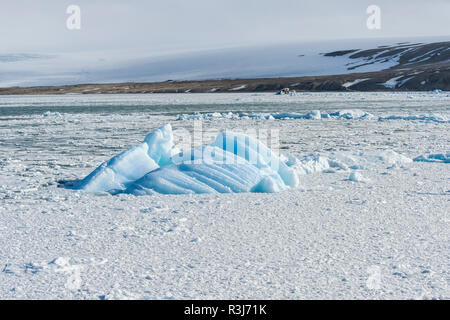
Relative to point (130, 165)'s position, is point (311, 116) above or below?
above

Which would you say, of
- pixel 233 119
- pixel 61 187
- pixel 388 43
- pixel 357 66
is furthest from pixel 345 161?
pixel 388 43

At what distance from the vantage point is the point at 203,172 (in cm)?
529

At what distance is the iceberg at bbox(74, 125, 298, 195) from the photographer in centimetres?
518

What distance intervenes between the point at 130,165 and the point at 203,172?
3.27 ft

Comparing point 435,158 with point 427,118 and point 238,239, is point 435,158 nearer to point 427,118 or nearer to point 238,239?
point 238,239

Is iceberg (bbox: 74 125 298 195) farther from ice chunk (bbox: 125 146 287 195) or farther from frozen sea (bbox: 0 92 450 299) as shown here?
frozen sea (bbox: 0 92 450 299)

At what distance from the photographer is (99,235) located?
3.71 meters

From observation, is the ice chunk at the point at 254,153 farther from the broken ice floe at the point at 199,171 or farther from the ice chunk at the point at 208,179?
the ice chunk at the point at 208,179

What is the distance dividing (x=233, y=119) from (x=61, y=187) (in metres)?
10.4

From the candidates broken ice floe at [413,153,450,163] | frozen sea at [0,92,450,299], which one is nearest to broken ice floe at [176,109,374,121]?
broken ice floe at [413,153,450,163]

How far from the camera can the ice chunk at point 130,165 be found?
5434 mm

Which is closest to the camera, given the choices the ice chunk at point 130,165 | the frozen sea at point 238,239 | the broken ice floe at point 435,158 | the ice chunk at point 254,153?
the frozen sea at point 238,239

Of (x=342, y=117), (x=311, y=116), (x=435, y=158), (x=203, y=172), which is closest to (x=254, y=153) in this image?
(x=203, y=172)

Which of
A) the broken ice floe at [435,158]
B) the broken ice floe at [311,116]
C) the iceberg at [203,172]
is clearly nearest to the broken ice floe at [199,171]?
the iceberg at [203,172]
